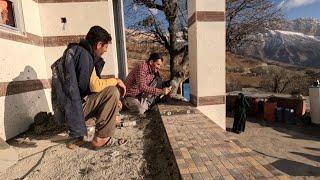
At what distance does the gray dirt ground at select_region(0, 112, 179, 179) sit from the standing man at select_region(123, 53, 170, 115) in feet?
4.84

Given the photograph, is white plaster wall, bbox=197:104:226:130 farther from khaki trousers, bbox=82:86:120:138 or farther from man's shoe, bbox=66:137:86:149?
man's shoe, bbox=66:137:86:149

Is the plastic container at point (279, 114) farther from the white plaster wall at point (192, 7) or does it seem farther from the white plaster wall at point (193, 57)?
the white plaster wall at point (192, 7)

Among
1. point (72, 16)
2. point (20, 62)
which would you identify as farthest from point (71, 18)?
point (20, 62)

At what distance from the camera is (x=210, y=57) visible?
6109 millimetres

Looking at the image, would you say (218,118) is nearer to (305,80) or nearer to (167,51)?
(167,51)

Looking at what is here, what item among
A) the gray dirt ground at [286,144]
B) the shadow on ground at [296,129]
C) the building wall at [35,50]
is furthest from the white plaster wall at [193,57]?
the shadow on ground at [296,129]

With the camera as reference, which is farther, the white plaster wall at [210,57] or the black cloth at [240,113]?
the black cloth at [240,113]

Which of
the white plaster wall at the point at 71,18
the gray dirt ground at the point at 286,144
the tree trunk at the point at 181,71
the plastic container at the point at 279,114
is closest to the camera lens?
the white plaster wall at the point at 71,18

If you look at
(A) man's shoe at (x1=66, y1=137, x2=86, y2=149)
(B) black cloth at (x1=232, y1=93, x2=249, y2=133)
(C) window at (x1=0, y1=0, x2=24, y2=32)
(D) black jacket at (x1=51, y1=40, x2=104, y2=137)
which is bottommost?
(B) black cloth at (x1=232, y1=93, x2=249, y2=133)

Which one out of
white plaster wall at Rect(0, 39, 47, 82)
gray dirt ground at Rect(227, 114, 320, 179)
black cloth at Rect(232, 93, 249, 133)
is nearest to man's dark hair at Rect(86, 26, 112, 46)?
white plaster wall at Rect(0, 39, 47, 82)

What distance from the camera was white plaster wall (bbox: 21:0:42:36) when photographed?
18.7 feet

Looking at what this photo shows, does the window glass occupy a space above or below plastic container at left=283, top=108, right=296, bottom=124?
above

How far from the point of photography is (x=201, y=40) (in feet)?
19.7

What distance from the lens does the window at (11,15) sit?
504cm
